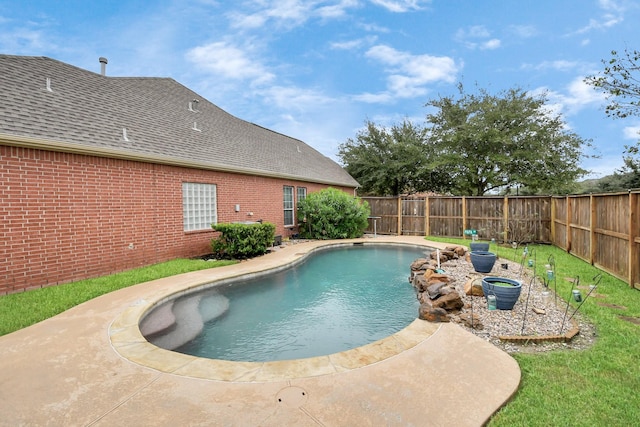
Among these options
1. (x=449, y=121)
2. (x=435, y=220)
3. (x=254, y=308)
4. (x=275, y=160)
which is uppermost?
(x=449, y=121)

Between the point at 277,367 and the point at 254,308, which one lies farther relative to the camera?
the point at 254,308

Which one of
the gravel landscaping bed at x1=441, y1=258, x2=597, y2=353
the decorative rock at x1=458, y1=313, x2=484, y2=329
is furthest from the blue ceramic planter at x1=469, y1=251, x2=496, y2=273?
the decorative rock at x1=458, y1=313, x2=484, y2=329

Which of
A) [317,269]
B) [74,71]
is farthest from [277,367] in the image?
[74,71]

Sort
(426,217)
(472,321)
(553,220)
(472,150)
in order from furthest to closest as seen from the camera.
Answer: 1. (472,150)
2. (426,217)
3. (553,220)
4. (472,321)

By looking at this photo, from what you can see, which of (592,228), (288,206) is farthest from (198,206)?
(592,228)

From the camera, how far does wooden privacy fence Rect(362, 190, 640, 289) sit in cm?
609

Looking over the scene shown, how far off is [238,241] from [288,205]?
5194 millimetres

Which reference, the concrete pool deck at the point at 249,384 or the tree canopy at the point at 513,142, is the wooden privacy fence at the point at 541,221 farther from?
the tree canopy at the point at 513,142

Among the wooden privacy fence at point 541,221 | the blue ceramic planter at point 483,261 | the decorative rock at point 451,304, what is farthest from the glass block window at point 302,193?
the decorative rock at point 451,304

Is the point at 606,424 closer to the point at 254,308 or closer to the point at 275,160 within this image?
the point at 254,308

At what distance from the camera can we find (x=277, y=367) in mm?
3084

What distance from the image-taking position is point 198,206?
9562 millimetres

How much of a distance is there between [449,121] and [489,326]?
20106 millimetres

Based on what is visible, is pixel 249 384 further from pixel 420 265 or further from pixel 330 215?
pixel 330 215
